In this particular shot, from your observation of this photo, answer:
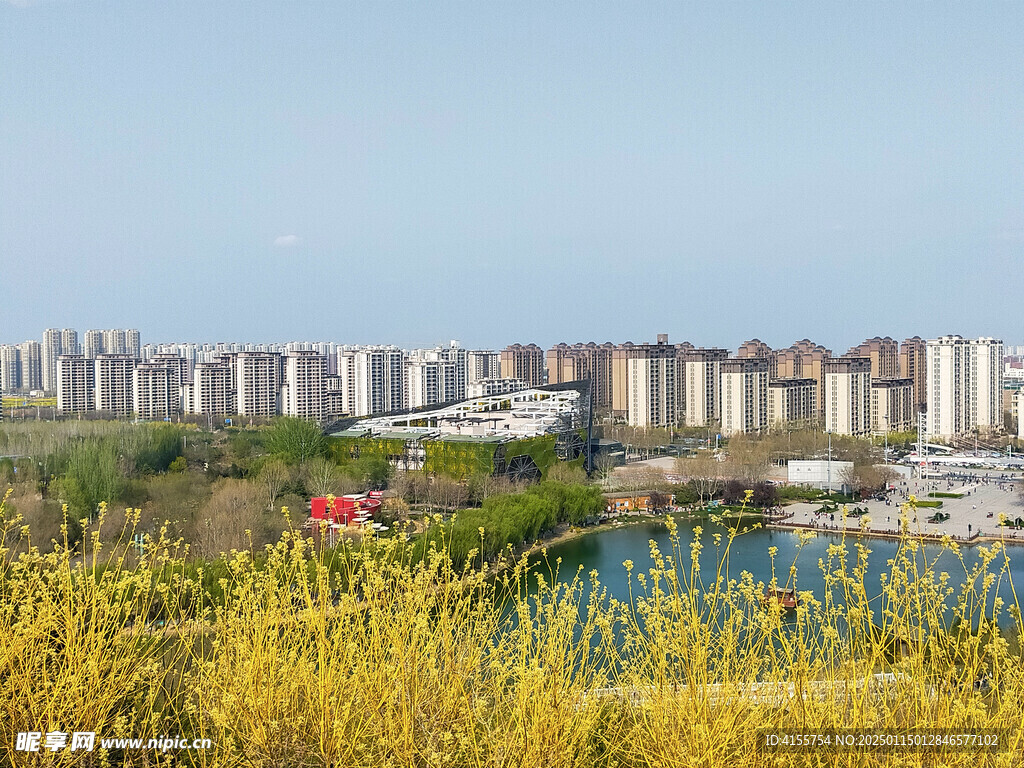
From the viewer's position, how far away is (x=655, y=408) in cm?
1780

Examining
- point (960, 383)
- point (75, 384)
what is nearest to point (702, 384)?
point (960, 383)

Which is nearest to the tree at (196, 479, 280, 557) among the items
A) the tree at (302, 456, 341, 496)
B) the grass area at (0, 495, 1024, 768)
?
the tree at (302, 456, 341, 496)

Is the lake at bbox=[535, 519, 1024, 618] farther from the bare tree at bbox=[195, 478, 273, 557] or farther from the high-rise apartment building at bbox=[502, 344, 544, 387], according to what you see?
the high-rise apartment building at bbox=[502, 344, 544, 387]

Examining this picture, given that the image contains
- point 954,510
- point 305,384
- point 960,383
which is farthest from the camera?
point 305,384

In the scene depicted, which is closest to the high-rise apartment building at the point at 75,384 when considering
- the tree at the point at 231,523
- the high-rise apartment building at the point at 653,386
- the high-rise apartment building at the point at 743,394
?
the high-rise apartment building at the point at 653,386

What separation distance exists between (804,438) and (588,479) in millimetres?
4606

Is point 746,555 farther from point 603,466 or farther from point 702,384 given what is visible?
point 702,384

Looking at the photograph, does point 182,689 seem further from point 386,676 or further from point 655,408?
point 655,408

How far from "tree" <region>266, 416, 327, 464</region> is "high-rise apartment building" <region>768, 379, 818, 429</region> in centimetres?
951

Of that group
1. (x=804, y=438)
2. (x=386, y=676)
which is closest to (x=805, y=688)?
(x=386, y=676)

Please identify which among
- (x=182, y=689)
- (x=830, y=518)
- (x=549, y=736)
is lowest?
(x=830, y=518)

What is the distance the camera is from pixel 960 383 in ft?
53.2

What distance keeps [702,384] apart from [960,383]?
4936 millimetres

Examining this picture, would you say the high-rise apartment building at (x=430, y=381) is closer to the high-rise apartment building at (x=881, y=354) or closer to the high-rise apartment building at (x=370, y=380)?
the high-rise apartment building at (x=370, y=380)
